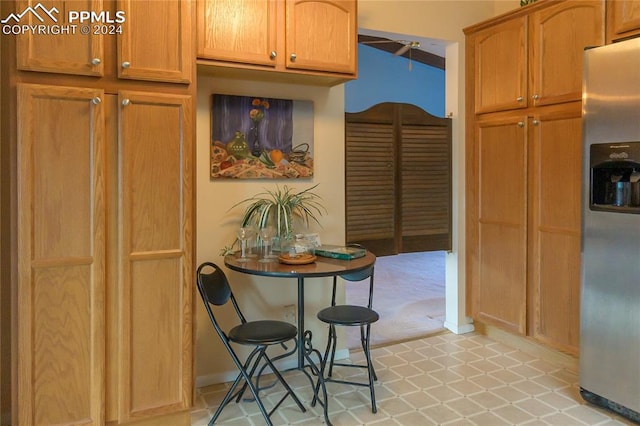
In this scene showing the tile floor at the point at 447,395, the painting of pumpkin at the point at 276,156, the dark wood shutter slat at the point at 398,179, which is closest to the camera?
the tile floor at the point at 447,395

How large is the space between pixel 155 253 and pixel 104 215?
0.92 feet

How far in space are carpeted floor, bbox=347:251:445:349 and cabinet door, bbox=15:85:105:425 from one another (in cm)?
196

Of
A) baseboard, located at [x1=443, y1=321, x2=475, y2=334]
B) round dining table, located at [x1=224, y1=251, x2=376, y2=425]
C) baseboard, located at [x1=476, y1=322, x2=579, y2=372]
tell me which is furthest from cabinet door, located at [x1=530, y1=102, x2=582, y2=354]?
round dining table, located at [x1=224, y1=251, x2=376, y2=425]

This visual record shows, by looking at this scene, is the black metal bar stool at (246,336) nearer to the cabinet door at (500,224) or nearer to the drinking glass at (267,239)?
the drinking glass at (267,239)

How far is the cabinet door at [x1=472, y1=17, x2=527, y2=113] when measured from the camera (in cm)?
327

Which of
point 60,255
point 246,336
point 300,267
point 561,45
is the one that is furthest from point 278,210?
point 561,45

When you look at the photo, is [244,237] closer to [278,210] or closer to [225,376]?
[278,210]

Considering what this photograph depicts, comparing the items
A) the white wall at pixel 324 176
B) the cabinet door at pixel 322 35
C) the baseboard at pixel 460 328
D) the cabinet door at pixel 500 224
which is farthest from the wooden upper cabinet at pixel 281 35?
the baseboard at pixel 460 328

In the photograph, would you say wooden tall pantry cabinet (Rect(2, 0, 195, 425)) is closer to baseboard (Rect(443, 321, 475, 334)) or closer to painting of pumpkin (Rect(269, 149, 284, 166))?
painting of pumpkin (Rect(269, 149, 284, 166))

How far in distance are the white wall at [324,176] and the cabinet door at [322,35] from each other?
38 centimetres

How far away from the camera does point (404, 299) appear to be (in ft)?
16.9

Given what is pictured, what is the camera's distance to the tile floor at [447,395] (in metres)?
2.50

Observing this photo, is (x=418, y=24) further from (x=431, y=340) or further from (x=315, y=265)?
(x=431, y=340)

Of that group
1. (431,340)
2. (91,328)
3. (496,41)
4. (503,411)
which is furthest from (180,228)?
(496,41)
